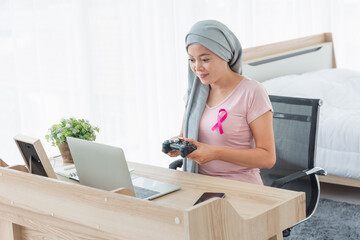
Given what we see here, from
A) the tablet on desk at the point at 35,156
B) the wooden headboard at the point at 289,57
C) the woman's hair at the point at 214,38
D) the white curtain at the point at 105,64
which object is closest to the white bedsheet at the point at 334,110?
the wooden headboard at the point at 289,57

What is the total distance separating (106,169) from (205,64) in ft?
1.99

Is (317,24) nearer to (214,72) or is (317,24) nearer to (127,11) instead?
(127,11)

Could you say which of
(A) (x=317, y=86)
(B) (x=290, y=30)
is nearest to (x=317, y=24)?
(B) (x=290, y=30)

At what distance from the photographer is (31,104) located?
293 centimetres

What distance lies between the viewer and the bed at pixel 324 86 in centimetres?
344

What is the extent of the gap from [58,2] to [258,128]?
4.84ft

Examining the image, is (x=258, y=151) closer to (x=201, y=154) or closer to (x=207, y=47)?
(x=201, y=154)

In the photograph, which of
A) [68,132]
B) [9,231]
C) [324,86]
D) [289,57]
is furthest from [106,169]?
[289,57]

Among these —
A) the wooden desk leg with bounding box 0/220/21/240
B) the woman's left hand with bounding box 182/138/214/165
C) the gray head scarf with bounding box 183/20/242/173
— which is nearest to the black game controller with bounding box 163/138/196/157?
the woman's left hand with bounding box 182/138/214/165

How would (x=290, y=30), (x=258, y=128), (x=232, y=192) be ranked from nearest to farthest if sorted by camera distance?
1. (x=232, y=192)
2. (x=258, y=128)
3. (x=290, y=30)

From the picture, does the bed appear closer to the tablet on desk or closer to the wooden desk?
the wooden desk

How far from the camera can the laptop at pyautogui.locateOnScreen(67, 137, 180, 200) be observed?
1.70m

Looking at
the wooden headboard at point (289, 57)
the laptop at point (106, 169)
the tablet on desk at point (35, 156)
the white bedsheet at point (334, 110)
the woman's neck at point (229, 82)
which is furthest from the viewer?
the wooden headboard at point (289, 57)

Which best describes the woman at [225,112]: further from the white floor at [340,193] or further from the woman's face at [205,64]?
the white floor at [340,193]
